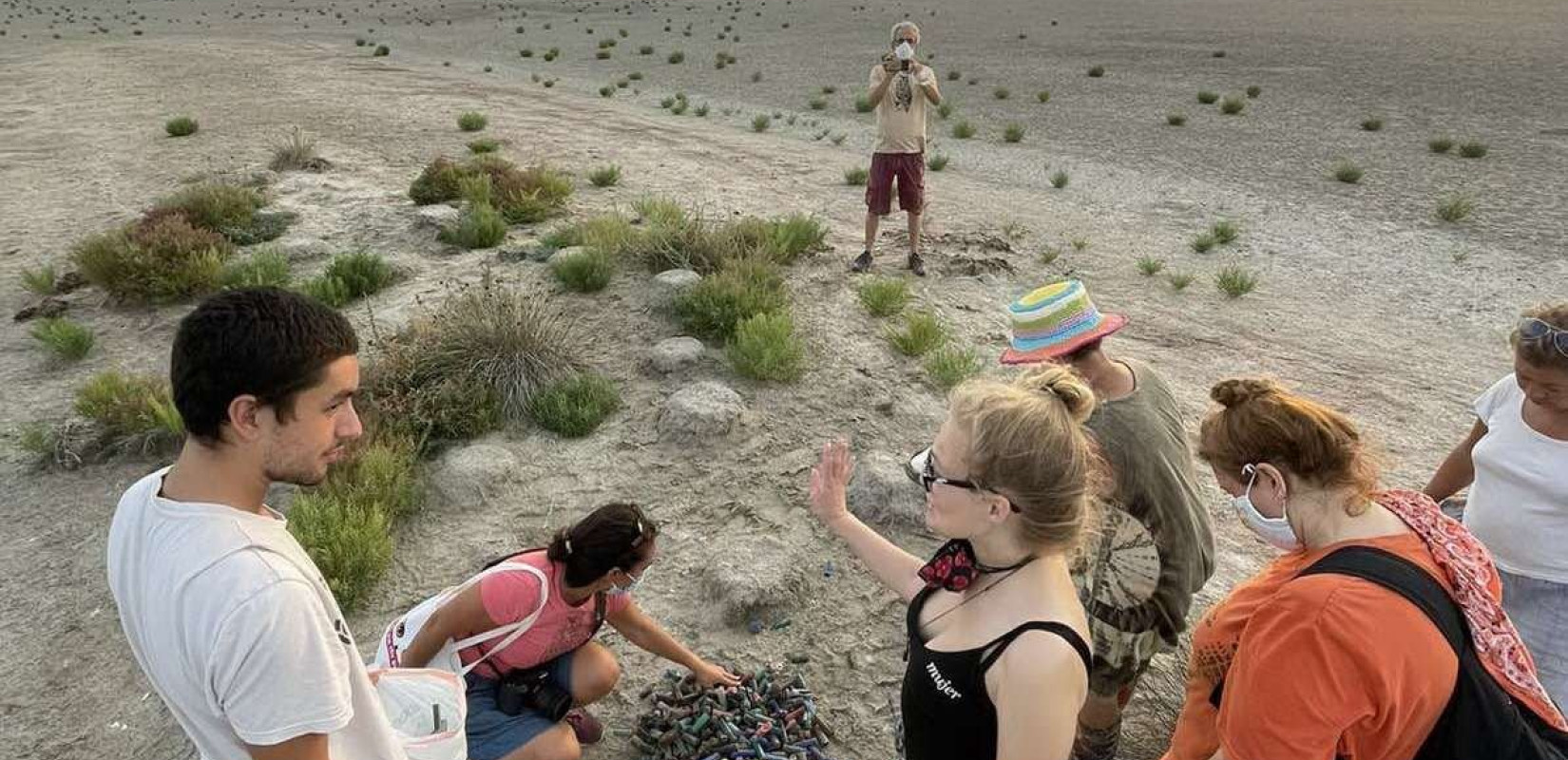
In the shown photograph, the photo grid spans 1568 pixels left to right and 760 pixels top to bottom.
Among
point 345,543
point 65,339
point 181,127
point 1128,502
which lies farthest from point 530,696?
point 181,127

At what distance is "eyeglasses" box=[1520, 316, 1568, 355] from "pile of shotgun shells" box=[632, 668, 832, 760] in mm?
2615

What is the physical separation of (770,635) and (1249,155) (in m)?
13.1

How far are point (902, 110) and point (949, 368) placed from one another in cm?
293

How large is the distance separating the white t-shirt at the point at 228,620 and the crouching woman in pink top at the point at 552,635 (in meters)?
1.26

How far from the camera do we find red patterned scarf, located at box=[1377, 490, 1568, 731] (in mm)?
1831

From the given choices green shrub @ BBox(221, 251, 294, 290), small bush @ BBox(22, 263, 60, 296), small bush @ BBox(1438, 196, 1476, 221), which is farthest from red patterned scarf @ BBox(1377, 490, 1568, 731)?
small bush @ BBox(1438, 196, 1476, 221)

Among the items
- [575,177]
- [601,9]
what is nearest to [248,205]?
[575,177]

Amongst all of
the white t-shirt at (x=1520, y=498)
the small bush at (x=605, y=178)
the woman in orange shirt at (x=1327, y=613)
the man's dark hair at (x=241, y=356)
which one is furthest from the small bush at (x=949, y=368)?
the small bush at (x=605, y=178)

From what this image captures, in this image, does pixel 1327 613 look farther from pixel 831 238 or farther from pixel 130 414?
pixel 831 238

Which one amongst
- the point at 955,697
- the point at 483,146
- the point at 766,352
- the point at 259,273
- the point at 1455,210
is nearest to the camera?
the point at 955,697

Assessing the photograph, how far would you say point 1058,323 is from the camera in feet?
9.26

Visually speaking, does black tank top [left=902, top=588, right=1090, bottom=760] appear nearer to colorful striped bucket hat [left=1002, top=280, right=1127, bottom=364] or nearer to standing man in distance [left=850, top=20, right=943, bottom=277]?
colorful striped bucket hat [left=1002, top=280, right=1127, bottom=364]

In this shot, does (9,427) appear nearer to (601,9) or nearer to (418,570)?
(418,570)

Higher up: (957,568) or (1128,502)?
(957,568)
